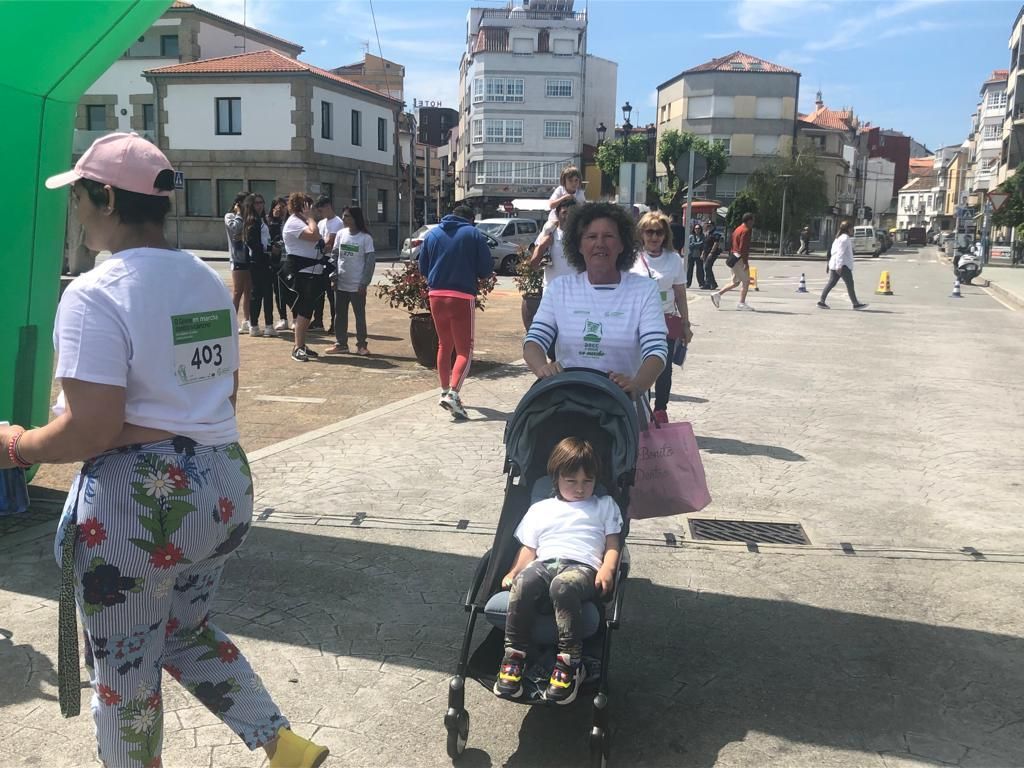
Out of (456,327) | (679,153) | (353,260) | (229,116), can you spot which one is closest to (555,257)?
(456,327)

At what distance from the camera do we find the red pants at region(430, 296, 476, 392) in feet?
26.7

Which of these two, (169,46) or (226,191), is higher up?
(169,46)

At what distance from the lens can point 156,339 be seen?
227 cm

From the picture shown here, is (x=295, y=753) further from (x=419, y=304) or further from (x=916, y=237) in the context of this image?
(x=916, y=237)

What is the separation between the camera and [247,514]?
256 centimetres

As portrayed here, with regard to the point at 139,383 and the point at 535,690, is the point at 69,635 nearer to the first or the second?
the point at 139,383

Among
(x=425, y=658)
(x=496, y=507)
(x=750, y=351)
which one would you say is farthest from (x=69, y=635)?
(x=750, y=351)

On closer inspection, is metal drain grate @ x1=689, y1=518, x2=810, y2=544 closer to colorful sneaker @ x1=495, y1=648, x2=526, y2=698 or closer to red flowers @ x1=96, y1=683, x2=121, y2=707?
colorful sneaker @ x1=495, y1=648, x2=526, y2=698

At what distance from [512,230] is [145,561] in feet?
95.8

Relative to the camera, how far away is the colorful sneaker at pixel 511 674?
3045 mm

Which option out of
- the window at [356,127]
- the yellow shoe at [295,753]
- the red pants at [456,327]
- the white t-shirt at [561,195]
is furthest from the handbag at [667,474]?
the window at [356,127]

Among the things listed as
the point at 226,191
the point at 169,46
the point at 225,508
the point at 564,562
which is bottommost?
the point at 564,562

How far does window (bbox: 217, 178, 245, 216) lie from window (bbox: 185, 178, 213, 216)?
1.34 feet

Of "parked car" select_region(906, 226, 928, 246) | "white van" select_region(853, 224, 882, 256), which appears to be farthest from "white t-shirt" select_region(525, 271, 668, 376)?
"parked car" select_region(906, 226, 928, 246)
